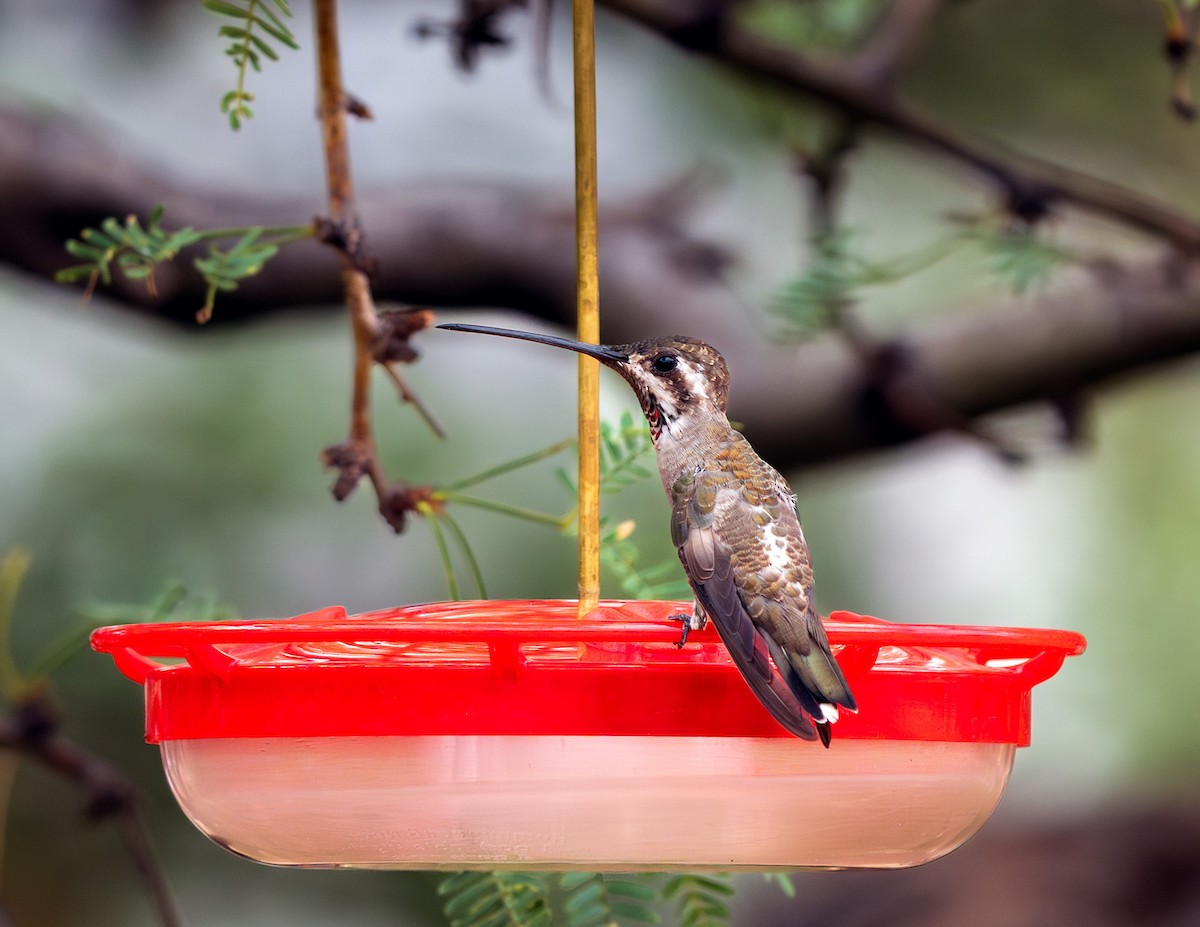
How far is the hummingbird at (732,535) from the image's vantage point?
1.23 m

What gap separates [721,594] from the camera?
1.37 meters

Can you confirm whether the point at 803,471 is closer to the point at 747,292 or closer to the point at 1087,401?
the point at 1087,401

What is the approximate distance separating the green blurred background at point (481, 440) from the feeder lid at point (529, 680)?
9.23ft

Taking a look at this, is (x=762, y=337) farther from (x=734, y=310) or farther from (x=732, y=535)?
(x=732, y=535)

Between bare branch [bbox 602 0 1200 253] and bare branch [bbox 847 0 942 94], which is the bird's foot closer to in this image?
bare branch [bbox 602 0 1200 253]

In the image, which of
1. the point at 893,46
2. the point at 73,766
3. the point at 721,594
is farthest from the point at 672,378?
the point at 893,46

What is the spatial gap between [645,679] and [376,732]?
0.21 meters

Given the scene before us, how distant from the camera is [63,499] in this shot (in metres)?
4.45

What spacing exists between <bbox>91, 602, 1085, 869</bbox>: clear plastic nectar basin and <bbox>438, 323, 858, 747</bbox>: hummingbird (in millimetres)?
33

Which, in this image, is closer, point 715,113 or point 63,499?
point 63,499

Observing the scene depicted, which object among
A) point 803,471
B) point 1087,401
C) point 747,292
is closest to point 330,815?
point 803,471

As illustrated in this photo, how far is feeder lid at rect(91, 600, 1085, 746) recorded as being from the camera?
1.17m

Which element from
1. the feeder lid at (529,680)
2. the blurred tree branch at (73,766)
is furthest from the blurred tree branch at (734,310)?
the feeder lid at (529,680)

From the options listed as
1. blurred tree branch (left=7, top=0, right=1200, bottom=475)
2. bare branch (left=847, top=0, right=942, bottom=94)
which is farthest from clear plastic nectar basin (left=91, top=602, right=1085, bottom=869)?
bare branch (left=847, top=0, right=942, bottom=94)
